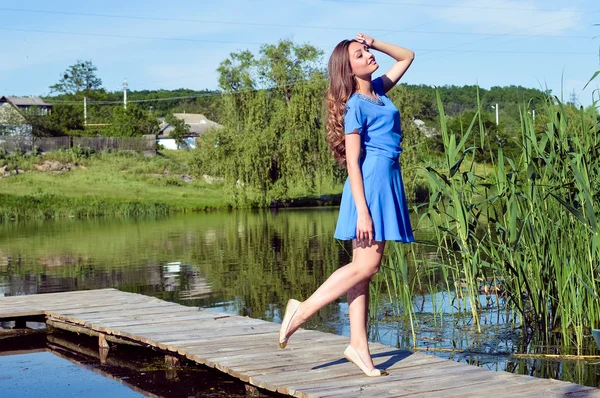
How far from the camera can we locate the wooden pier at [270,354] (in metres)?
4.07

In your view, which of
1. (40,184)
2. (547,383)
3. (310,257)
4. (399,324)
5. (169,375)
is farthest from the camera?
(40,184)

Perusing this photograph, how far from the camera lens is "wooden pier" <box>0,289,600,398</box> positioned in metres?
4.07

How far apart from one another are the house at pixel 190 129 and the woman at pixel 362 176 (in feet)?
217

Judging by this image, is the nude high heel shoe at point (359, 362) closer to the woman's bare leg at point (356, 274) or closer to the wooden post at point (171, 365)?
the woman's bare leg at point (356, 274)

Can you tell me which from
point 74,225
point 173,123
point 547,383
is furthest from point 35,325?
point 173,123

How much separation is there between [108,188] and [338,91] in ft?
117

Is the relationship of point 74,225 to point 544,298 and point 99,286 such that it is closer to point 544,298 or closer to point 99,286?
point 99,286

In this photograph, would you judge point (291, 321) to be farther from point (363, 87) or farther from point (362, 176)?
point (363, 87)

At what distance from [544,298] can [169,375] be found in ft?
8.17

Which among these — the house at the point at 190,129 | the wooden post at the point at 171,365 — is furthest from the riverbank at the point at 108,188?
the wooden post at the point at 171,365

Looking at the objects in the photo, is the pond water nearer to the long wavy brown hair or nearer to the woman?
the woman

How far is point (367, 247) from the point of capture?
415cm

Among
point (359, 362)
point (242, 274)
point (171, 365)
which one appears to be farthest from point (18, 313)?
point (242, 274)

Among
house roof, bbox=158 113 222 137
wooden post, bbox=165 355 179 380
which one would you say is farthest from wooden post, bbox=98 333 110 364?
house roof, bbox=158 113 222 137
